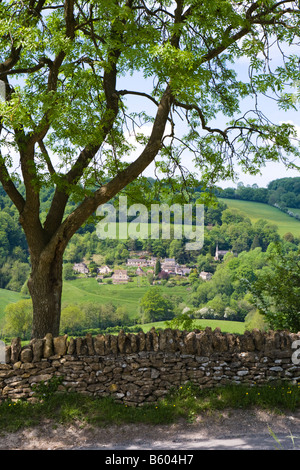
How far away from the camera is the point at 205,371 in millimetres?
7574

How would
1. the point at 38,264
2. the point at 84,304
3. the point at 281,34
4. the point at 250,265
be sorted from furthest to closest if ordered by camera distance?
the point at 84,304, the point at 250,265, the point at 281,34, the point at 38,264

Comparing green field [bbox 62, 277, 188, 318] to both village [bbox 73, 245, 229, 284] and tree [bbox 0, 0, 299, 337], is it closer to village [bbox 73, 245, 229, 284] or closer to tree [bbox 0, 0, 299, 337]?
village [bbox 73, 245, 229, 284]

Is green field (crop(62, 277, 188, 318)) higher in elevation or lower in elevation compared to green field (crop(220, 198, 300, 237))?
lower

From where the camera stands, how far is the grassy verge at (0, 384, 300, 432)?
6961 mm

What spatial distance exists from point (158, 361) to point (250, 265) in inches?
1211

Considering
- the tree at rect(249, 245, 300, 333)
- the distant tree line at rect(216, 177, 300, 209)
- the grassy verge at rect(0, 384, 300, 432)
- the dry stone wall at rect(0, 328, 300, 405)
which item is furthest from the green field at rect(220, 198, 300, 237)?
the grassy verge at rect(0, 384, 300, 432)

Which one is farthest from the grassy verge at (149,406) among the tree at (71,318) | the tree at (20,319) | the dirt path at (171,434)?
the tree at (71,318)

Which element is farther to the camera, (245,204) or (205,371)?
(245,204)

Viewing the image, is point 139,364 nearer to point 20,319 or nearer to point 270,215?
point 20,319

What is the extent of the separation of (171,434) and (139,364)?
1.26 m

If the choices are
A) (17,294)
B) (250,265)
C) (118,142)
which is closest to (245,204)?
(250,265)

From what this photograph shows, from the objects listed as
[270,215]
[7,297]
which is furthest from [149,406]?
[270,215]

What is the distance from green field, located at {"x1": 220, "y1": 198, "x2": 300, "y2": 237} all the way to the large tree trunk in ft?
130

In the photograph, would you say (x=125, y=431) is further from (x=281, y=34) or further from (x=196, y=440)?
(x=281, y=34)
